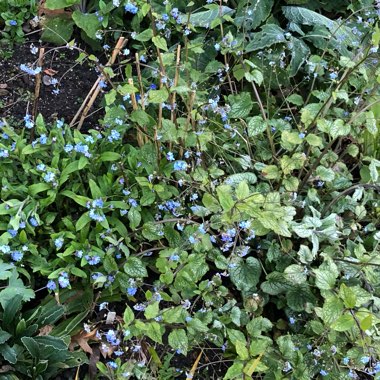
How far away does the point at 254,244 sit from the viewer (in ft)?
7.72

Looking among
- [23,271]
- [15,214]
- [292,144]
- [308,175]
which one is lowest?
[23,271]

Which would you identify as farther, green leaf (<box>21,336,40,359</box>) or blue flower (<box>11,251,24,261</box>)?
blue flower (<box>11,251,24,261</box>)

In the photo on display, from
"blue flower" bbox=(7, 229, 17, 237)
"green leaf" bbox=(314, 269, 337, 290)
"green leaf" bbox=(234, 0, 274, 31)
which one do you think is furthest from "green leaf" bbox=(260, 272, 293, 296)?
"green leaf" bbox=(234, 0, 274, 31)

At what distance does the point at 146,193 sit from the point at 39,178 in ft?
1.51

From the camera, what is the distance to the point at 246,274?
2.16 m

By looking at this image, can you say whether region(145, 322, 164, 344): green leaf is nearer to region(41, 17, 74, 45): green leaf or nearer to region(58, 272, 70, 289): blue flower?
region(58, 272, 70, 289): blue flower

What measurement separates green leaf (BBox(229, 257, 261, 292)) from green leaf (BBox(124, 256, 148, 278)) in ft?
1.20

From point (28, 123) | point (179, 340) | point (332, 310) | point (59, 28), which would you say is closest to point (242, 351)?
point (179, 340)

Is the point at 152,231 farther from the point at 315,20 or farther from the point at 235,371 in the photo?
the point at 315,20

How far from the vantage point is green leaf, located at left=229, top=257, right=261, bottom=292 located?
2150mm

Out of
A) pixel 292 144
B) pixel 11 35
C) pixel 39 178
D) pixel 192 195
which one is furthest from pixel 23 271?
pixel 11 35

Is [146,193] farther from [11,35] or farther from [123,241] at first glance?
[11,35]

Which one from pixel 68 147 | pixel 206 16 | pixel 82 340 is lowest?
pixel 82 340

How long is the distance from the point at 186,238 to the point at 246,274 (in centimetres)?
28
